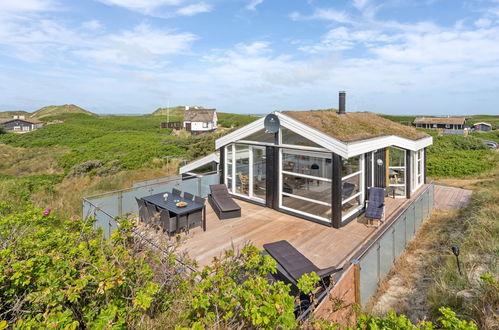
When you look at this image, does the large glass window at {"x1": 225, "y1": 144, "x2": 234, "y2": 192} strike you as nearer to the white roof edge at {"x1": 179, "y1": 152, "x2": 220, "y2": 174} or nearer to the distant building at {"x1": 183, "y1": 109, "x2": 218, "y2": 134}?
the white roof edge at {"x1": 179, "y1": 152, "x2": 220, "y2": 174}

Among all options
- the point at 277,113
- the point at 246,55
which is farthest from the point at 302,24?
the point at 277,113

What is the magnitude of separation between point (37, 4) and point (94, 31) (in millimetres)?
4612

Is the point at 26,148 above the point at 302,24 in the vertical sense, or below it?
below

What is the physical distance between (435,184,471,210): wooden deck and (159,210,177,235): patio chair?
9.34 meters

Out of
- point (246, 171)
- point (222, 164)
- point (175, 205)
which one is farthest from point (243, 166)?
point (175, 205)

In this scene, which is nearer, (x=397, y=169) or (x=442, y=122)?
(x=397, y=169)

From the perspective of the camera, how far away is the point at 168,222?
6.54m

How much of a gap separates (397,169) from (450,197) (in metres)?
2.55

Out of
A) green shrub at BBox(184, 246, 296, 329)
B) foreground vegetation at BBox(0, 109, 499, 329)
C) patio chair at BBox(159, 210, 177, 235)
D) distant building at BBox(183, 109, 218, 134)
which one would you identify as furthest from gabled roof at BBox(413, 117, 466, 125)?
green shrub at BBox(184, 246, 296, 329)

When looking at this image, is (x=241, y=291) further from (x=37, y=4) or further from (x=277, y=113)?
(x=37, y=4)

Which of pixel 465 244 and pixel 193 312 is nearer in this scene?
pixel 193 312

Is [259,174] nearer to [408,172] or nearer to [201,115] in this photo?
[408,172]

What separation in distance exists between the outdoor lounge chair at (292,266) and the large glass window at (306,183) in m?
3.06

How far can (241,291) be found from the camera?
7.80 ft
